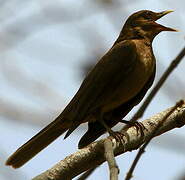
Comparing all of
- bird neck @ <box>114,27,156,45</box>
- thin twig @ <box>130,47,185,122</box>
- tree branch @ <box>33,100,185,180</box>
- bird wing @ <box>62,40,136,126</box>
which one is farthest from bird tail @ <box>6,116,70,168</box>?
thin twig @ <box>130,47,185,122</box>

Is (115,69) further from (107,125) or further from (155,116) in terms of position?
Result: (155,116)

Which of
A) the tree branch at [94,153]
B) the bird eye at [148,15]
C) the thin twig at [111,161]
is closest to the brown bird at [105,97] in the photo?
the bird eye at [148,15]

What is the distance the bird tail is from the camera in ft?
15.3

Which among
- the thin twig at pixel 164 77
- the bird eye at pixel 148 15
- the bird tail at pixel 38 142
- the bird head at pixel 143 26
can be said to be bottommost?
the bird tail at pixel 38 142

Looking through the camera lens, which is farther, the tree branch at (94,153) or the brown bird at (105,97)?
the brown bird at (105,97)

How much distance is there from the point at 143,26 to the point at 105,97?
1129 millimetres

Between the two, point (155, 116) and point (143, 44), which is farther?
point (143, 44)

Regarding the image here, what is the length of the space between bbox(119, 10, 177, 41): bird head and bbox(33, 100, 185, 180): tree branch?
1.60 m

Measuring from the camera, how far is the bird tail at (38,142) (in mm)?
4656

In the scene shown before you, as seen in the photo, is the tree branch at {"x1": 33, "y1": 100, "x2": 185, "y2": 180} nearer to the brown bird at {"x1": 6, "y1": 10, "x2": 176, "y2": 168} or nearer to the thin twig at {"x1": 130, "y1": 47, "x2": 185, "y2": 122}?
the thin twig at {"x1": 130, "y1": 47, "x2": 185, "y2": 122}

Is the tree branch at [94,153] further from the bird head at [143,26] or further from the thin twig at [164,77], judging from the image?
the bird head at [143,26]

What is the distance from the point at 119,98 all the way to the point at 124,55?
450 mm

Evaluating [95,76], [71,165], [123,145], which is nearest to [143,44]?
[95,76]

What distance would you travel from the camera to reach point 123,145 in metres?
3.98
